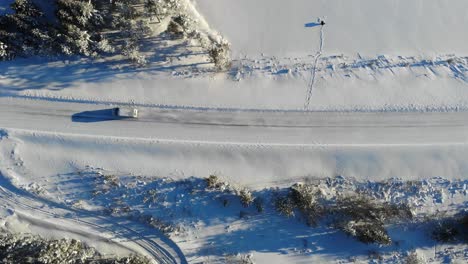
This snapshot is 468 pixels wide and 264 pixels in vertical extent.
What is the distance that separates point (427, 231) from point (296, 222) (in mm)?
7328

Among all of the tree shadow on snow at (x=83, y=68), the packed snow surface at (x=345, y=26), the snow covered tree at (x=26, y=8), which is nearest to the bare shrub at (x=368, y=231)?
the packed snow surface at (x=345, y=26)

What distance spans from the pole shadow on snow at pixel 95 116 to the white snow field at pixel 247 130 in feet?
0.28

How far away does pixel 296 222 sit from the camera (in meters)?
23.9

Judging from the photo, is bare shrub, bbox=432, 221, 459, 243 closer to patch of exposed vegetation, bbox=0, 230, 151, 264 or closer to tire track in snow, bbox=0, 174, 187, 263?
tire track in snow, bbox=0, 174, 187, 263

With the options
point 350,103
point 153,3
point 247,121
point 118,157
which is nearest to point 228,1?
point 153,3

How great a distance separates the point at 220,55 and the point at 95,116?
8.05 metres

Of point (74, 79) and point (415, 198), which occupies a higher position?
point (74, 79)

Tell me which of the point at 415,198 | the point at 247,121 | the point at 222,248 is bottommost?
the point at 222,248

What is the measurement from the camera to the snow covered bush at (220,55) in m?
24.2

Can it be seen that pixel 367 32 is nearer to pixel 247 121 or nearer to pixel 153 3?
pixel 247 121

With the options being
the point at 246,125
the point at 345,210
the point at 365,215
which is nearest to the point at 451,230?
the point at 365,215

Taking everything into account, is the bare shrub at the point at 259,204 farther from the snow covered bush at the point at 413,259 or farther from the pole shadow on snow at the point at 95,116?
the pole shadow on snow at the point at 95,116

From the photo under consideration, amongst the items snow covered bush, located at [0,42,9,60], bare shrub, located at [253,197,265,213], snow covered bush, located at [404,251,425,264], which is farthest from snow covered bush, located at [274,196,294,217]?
snow covered bush, located at [0,42,9,60]

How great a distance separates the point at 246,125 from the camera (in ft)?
81.0
